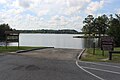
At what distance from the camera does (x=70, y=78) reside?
41.9ft

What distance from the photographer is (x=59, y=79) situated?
12.4 metres

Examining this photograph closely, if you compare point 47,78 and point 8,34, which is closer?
point 47,78

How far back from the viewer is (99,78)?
511 inches

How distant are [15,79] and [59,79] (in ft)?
5.91

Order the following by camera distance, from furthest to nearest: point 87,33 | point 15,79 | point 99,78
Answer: point 87,33 < point 99,78 < point 15,79

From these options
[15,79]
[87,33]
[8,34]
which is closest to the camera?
[15,79]

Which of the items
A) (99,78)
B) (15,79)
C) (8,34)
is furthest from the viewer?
(8,34)

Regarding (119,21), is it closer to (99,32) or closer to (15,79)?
(99,32)

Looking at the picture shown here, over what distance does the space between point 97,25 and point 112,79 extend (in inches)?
4168

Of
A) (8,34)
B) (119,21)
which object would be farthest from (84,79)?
(119,21)

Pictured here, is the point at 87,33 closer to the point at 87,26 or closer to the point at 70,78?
the point at 87,26

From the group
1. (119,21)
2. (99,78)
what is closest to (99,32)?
(119,21)

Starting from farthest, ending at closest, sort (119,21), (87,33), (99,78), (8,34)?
(87,33) < (119,21) < (8,34) < (99,78)

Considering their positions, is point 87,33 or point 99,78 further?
point 87,33
